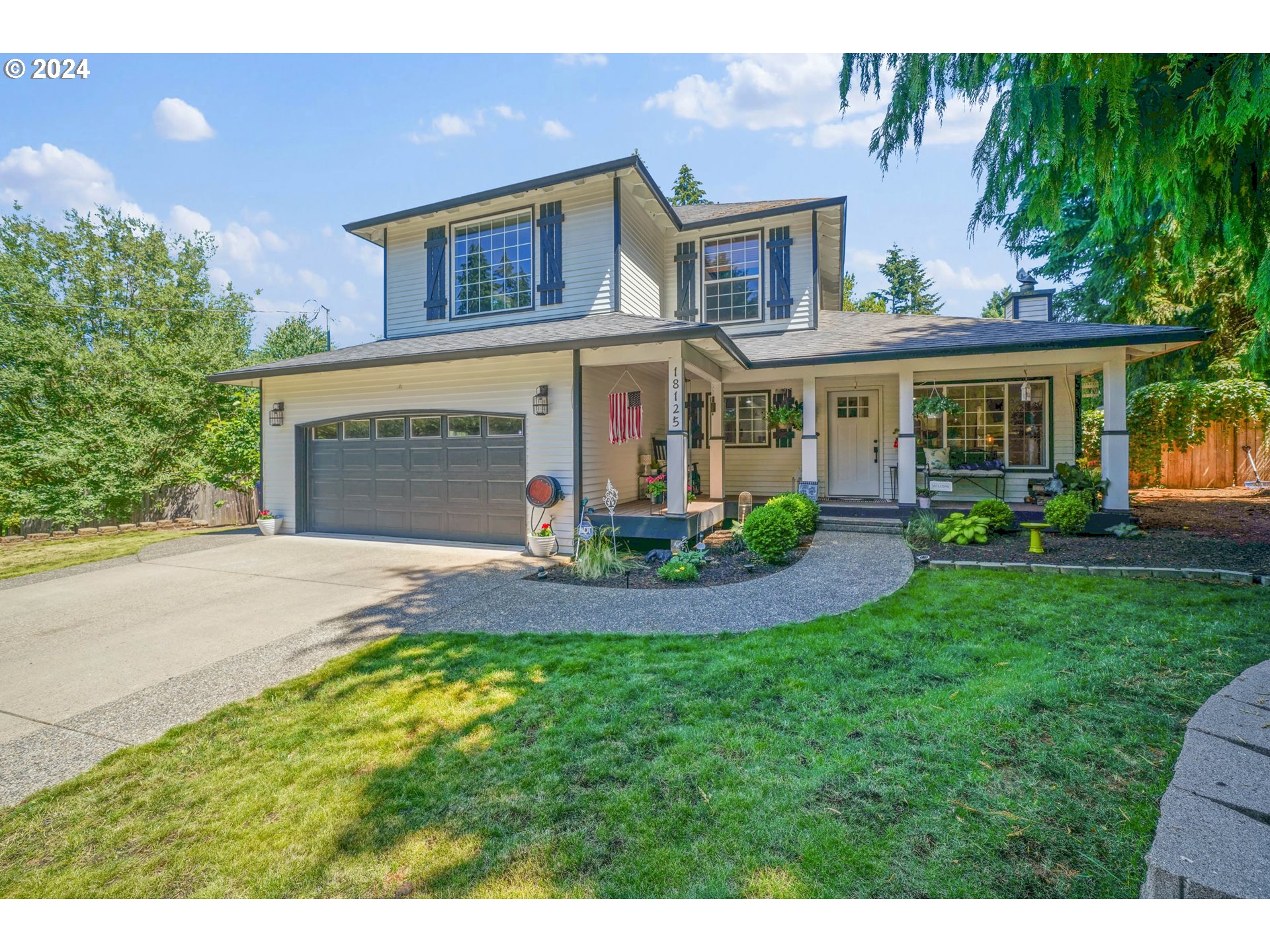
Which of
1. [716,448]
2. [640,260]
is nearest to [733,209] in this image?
[640,260]

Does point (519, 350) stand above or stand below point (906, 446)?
above

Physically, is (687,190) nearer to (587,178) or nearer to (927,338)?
(587,178)

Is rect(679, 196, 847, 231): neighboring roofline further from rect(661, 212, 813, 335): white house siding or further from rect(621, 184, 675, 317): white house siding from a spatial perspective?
rect(621, 184, 675, 317): white house siding

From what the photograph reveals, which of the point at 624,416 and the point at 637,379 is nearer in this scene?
the point at 624,416

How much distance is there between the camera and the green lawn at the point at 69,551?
809cm

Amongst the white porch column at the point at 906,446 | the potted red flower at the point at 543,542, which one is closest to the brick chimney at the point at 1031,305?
the white porch column at the point at 906,446

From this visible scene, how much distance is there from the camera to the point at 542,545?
799 centimetres

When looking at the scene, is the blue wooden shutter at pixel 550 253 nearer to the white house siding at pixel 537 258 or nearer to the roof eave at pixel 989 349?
the white house siding at pixel 537 258

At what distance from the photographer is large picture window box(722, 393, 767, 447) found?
11.7m

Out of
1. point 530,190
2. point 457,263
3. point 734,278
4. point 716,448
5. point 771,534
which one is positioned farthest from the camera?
point 734,278

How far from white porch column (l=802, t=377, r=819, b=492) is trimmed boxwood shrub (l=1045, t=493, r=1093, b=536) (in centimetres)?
330

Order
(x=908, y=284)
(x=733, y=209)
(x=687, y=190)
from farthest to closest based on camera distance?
1. (x=908, y=284)
2. (x=687, y=190)
3. (x=733, y=209)

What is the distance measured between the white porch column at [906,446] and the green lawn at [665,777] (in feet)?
16.2

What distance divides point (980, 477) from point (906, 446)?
2290 millimetres
